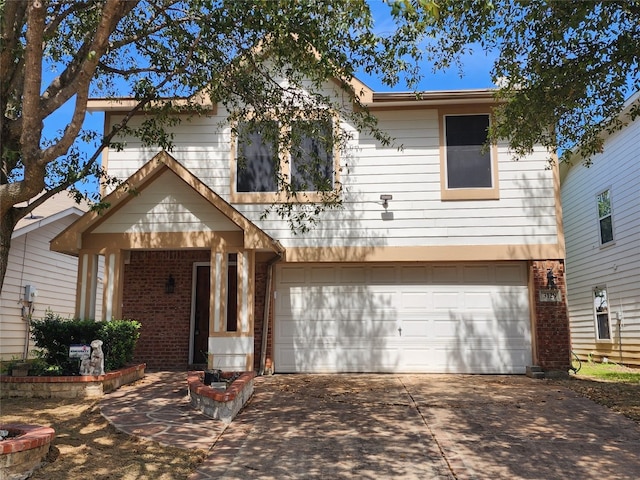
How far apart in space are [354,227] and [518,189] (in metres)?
3.61

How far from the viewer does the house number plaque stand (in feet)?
38.5

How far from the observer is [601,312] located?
16562 millimetres

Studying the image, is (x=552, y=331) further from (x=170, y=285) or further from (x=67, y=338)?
(x=67, y=338)

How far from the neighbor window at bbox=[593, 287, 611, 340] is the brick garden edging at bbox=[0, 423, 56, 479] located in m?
15.2

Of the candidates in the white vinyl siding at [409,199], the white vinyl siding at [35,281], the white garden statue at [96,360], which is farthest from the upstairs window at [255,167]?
the white vinyl siding at [35,281]

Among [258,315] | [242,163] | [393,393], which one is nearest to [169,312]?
[258,315]

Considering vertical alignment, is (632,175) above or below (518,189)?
above

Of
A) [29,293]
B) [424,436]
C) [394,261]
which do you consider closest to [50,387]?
[424,436]

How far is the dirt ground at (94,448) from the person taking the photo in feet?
17.5

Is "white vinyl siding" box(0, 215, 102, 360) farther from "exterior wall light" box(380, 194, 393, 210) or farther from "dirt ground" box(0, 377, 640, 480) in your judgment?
"exterior wall light" box(380, 194, 393, 210)

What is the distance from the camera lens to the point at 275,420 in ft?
24.8

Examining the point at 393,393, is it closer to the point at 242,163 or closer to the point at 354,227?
the point at 354,227

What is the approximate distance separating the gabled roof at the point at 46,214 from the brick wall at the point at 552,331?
34.0ft

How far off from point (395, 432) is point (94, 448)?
11.3ft
